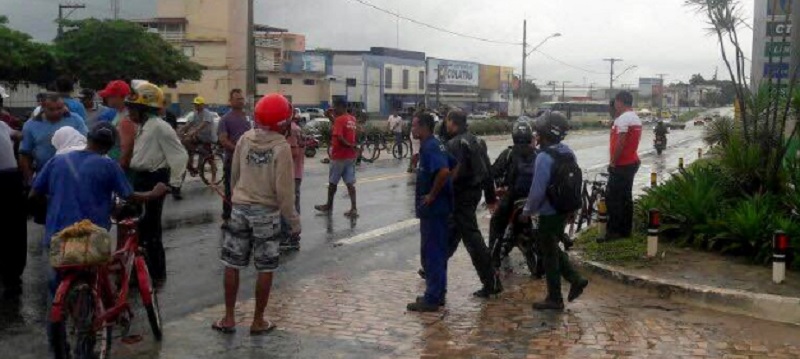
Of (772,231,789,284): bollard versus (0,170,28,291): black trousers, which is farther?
(772,231,789,284): bollard

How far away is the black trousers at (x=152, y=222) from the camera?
26.5 ft

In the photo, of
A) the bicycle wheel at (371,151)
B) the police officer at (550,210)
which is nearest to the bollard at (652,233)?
the police officer at (550,210)

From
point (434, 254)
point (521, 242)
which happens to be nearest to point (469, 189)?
point (434, 254)

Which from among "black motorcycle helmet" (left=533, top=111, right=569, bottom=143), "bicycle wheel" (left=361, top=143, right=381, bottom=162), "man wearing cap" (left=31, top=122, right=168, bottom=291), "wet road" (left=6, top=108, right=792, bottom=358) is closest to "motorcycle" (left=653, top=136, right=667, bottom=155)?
"bicycle wheel" (left=361, top=143, right=381, bottom=162)

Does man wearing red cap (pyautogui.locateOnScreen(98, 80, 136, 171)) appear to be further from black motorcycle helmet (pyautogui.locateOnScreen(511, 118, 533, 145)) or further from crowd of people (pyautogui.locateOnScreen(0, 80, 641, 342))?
black motorcycle helmet (pyautogui.locateOnScreen(511, 118, 533, 145))

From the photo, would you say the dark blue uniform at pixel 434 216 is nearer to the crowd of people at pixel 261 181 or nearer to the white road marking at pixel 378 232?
the crowd of people at pixel 261 181

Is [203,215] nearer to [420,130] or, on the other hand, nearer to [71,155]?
[420,130]

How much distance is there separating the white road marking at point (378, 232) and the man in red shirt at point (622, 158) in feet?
10.1

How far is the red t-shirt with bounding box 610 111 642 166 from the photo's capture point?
409 inches

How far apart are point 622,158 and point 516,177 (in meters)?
1.74

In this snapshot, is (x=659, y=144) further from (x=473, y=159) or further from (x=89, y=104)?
(x=473, y=159)

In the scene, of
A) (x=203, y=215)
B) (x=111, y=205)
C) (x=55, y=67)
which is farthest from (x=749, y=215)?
(x=55, y=67)

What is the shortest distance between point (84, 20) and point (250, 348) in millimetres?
49943

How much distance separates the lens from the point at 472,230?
830cm
